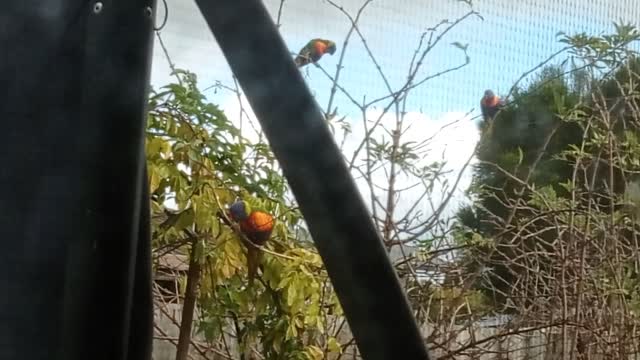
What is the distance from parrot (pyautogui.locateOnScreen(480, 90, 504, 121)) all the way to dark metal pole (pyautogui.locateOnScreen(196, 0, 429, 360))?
59cm

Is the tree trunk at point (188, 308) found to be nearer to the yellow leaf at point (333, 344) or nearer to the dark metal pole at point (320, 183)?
the yellow leaf at point (333, 344)

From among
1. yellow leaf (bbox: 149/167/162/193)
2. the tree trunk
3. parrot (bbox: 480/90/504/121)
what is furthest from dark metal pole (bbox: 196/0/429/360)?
parrot (bbox: 480/90/504/121)

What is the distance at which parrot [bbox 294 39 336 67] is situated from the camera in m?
0.78

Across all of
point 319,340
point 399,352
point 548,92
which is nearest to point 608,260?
point 548,92

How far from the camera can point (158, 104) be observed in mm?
740

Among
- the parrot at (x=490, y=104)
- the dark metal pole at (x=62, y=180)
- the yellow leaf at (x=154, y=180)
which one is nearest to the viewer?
the dark metal pole at (x=62, y=180)

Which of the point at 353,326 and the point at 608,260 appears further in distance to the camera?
the point at 608,260

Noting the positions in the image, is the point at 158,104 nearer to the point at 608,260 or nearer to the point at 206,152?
the point at 206,152

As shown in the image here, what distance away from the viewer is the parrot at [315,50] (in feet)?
2.56

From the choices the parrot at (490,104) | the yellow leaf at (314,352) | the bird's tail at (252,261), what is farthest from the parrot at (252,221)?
the parrot at (490,104)

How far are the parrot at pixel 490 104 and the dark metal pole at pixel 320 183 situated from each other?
590mm

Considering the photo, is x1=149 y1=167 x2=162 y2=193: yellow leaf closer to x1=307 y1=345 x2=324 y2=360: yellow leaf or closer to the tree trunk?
the tree trunk

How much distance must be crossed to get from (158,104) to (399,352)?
44cm

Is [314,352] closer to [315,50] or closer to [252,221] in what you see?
[252,221]
